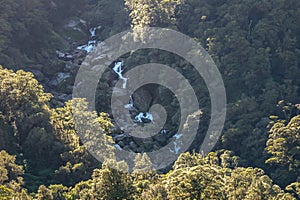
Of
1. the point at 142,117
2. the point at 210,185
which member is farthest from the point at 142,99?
the point at 210,185

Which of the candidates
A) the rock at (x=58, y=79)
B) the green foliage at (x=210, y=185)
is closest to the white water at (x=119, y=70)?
the rock at (x=58, y=79)

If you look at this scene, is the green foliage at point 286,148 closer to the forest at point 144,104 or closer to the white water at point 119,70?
the forest at point 144,104

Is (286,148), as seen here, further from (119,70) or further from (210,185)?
(119,70)

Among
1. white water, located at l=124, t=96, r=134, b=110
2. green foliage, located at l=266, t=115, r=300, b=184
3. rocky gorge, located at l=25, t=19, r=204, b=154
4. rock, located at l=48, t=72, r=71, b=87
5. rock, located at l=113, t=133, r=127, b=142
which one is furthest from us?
rock, located at l=48, t=72, r=71, b=87

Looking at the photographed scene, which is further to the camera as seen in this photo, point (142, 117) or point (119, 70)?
point (119, 70)

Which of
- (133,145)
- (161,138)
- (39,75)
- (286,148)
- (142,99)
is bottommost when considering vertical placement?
(286,148)

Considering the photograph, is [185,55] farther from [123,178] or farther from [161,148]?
[123,178]

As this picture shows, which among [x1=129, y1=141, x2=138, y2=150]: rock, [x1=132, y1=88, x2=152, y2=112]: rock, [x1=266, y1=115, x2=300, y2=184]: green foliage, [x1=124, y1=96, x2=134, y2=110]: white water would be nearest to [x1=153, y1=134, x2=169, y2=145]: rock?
[x1=129, y1=141, x2=138, y2=150]: rock

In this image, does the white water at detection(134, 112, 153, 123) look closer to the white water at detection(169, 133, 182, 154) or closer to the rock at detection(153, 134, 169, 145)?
the rock at detection(153, 134, 169, 145)
